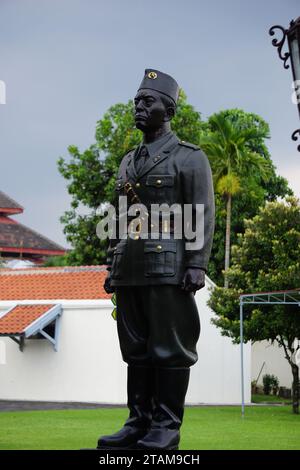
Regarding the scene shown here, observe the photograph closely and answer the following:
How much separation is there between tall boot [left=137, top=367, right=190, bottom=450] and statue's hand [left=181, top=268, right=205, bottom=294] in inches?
22.2

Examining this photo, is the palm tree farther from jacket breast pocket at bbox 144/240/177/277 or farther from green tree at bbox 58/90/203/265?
jacket breast pocket at bbox 144/240/177/277

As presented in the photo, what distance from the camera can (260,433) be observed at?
49.2 feet

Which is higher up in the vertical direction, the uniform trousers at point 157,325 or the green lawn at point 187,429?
the uniform trousers at point 157,325

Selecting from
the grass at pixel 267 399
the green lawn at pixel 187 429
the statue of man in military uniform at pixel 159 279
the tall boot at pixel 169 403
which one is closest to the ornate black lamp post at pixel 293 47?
the statue of man in military uniform at pixel 159 279

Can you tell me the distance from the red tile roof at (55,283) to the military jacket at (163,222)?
61.2 feet

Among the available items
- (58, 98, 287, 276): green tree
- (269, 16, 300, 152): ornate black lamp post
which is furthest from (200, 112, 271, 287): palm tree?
(269, 16, 300, 152): ornate black lamp post

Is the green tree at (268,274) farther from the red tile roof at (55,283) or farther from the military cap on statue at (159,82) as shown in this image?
the military cap on statue at (159,82)

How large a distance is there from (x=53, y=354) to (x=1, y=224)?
703 inches

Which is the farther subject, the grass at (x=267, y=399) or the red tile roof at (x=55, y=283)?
the grass at (x=267, y=399)

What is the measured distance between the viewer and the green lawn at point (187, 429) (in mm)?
11398

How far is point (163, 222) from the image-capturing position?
674 centimetres

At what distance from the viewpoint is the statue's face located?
686 cm

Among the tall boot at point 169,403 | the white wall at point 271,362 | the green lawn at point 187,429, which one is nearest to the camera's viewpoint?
the tall boot at point 169,403

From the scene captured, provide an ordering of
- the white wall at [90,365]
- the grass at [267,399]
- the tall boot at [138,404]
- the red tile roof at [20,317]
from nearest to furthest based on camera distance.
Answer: the tall boot at [138,404]
the white wall at [90,365]
the red tile roof at [20,317]
the grass at [267,399]
